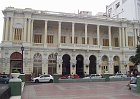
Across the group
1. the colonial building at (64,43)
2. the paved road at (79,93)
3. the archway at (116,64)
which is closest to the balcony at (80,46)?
the colonial building at (64,43)

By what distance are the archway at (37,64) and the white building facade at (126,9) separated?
105ft

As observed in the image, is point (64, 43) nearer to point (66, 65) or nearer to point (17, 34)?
point (66, 65)

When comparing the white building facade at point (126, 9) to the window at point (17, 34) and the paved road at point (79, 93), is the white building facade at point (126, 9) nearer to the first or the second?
the window at point (17, 34)

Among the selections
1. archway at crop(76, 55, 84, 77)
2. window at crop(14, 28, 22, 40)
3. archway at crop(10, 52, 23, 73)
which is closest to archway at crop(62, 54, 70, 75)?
archway at crop(76, 55, 84, 77)

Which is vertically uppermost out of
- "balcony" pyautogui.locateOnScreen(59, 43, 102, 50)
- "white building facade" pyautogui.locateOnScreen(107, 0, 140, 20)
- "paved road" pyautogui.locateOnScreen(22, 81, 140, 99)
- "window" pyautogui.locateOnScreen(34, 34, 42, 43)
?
"white building facade" pyautogui.locateOnScreen(107, 0, 140, 20)

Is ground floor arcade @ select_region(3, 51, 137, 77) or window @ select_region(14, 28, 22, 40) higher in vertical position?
window @ select_region(14, 28, 22, 40)

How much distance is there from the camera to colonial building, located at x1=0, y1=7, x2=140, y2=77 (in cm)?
4041

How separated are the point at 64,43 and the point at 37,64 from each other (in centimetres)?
711

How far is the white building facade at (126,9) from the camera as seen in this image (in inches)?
2356

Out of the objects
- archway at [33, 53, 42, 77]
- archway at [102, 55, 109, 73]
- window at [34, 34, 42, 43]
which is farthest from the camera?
archway at [102, 55, 109, 73]

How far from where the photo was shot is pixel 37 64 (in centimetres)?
4156

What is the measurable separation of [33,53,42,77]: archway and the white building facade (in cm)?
3202

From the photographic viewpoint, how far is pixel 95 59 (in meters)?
46.1

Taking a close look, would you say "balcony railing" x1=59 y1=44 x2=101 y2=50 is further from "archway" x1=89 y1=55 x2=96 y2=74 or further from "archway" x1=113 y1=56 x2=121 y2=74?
"archway" x1=113 y1=56 x2=121 y2=74
